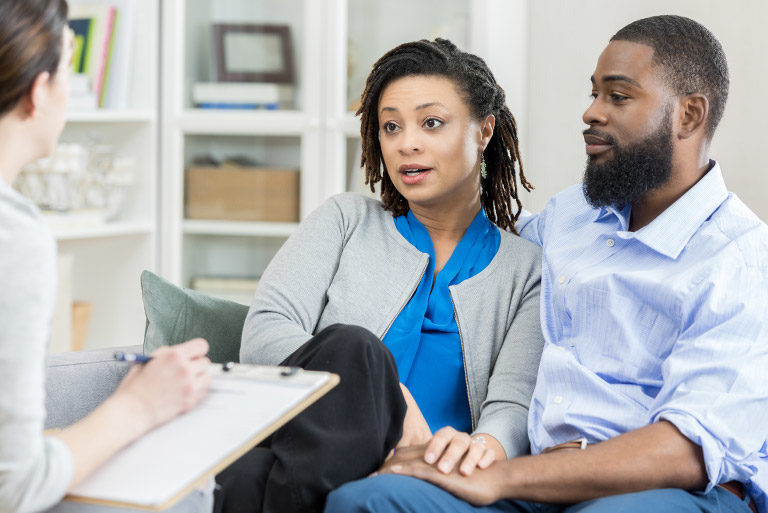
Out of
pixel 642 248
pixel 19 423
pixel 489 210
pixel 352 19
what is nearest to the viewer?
pixel 19 423

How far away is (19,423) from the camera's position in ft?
2.68

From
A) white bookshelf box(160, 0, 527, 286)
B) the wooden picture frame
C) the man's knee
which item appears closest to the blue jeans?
the man's knee

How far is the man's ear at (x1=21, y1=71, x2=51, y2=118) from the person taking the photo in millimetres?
898

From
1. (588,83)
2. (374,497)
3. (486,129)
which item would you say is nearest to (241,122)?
(588,83)

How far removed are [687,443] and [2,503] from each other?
0.80 metres

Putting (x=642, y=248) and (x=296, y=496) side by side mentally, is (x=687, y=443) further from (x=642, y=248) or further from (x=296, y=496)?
(x=296, y=496)

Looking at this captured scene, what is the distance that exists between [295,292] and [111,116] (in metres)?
1.53

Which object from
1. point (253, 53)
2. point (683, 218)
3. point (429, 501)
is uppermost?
point (253, 53)

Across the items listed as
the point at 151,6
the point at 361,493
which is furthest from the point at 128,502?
the point at 151,6

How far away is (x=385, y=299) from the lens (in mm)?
1562

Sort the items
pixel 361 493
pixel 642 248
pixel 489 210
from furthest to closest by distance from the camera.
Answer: pixel 489 210 → pixel 642 248 → pixel 361 493

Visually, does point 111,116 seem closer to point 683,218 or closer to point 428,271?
point 428,271

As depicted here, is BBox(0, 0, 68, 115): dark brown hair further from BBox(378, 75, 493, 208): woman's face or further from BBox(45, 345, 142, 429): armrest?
BBox(378, 75, 493, 208): woman's face

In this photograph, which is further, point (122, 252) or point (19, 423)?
point (122, 252)
